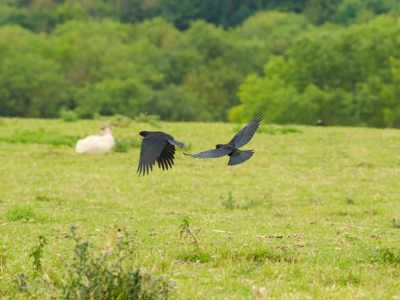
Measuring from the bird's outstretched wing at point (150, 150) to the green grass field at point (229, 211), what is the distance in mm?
881

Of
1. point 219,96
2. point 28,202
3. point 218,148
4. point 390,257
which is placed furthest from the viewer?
point 219,96

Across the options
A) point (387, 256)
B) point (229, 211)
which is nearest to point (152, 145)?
point (387, 256)

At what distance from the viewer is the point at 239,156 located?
30.0 ft

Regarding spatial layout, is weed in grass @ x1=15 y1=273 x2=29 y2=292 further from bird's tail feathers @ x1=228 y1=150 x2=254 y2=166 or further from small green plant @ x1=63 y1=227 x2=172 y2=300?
bird's tail feathers @ x1=228 y1=150 x2=254 y2=166

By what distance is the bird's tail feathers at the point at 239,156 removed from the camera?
903cm

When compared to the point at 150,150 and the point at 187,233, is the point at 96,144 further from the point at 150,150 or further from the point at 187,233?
the point at 150,150

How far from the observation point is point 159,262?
31.4 ft

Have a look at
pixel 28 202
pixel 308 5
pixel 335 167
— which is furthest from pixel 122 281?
pixel 308 5

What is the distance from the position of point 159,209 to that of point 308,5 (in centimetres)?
9266

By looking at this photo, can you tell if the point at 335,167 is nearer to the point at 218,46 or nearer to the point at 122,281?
the point at 122,281

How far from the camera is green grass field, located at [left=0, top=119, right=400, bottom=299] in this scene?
920cm

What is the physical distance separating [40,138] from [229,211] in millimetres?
9627

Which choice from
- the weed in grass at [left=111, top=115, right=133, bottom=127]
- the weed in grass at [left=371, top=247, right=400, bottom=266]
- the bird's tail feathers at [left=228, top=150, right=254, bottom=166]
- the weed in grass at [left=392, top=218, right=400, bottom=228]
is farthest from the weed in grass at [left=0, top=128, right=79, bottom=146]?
the bird's tail feathers at [left=228, top=150, right=254, bottom=166]

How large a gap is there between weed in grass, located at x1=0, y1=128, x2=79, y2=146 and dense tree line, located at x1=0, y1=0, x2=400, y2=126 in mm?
23565
